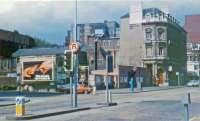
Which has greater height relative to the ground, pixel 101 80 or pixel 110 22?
pixel 110 22

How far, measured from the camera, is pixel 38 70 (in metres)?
73.1

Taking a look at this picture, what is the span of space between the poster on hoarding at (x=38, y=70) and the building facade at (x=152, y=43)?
139 ft

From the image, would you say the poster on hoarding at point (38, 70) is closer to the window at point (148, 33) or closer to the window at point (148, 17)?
the window at point (148, 33)

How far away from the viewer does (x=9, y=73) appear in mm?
86938

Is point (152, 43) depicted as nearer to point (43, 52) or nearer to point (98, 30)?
point (98, 30)

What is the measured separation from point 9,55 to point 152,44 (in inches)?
1221

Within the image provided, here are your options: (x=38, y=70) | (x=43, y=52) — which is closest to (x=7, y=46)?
(x=43, y=52)

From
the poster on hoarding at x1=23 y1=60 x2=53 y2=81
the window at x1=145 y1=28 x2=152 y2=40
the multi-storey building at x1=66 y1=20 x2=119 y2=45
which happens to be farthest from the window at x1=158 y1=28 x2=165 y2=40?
the poster on hoarding at x1=23 y1=60 x2=53 y2=81

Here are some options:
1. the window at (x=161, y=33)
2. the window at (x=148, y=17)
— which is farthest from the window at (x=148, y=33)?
the window at (x=148, y=17)

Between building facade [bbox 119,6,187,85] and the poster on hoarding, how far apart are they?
139 feet

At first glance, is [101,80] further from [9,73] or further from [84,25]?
[84,25]

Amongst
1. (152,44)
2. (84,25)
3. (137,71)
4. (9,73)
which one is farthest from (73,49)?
(84,25)

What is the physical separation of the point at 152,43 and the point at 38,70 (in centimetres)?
4554

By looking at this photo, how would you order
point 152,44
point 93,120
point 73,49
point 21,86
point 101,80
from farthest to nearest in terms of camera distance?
1. point 152,44
2. point 101,80
3. point 21,86
4. point 73,49
5. point 93,120
